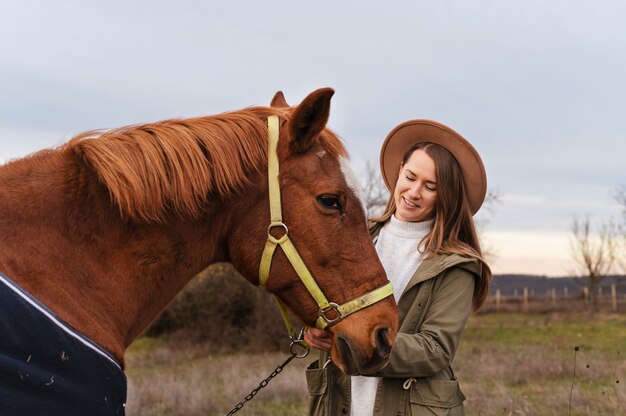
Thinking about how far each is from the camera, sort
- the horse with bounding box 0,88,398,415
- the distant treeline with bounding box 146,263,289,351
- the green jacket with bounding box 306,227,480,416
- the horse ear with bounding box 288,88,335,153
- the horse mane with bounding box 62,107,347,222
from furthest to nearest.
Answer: the distant treeline with bounding box 146,263,289,351 < the green jacket with bounding box 306,227,480,416 < the horse ear with bounding box 288,88,335,153 < the horse mane with bounding box 62,107,347,222 < the horse with bounding box 0,88,398,415

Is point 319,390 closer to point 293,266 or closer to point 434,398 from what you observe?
point 434,398

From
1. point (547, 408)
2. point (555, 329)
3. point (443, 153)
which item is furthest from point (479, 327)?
point (443, 153)

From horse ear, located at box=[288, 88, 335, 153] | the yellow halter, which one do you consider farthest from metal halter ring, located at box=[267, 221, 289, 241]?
horse ear, located at box=[288, 88, 335, 153]

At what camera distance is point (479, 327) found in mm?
28984

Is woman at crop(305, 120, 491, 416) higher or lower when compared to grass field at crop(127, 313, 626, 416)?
higher

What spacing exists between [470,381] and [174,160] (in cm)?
1114

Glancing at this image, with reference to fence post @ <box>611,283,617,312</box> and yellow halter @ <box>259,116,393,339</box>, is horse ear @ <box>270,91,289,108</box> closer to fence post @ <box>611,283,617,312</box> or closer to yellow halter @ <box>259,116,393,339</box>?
yellow halter @ <box>259,116,393,339</box>

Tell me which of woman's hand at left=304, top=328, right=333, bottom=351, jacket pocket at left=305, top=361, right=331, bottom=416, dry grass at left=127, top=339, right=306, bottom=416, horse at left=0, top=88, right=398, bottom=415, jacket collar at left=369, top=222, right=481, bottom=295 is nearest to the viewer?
horse at left=0, top=88, right=398, bottom=415

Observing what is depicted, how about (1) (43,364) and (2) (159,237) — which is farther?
(2) (159,237)

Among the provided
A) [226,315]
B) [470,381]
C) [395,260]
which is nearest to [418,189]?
[395,260]

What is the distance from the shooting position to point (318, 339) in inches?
114

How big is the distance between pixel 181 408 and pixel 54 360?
8.10 metres

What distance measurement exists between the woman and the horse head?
0.64 feet

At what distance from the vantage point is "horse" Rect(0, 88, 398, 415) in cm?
228
